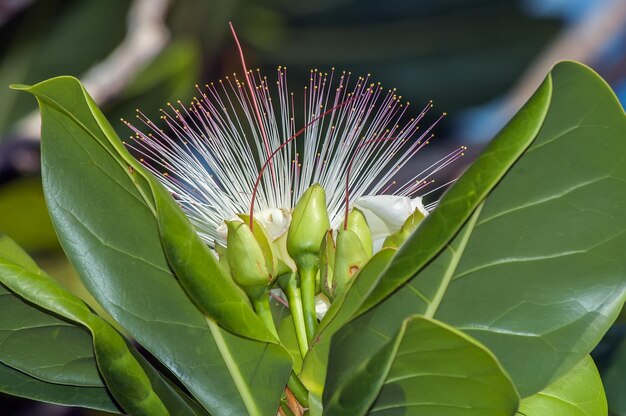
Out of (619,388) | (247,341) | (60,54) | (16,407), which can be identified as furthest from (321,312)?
(60,54)

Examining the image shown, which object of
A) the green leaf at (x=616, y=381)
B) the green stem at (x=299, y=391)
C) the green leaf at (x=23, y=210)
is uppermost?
the green stem at (x=299, y=391)

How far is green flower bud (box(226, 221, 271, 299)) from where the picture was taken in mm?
1153

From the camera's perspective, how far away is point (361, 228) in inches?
48.3

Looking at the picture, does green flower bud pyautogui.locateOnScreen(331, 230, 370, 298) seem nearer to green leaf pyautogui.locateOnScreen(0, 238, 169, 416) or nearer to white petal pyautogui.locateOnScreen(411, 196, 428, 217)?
white petal pyautogui.locateOnScreen(411, 196, 428, 217)

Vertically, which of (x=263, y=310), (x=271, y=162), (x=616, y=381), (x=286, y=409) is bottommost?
(x=616, y=381)

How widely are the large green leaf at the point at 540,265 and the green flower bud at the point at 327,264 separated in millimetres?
192

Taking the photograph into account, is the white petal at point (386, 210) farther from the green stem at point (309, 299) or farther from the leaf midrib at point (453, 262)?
the leaf midrib at point (453, 262)

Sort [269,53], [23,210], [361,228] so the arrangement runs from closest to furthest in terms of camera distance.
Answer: [361,228], [23,210], [269,53]

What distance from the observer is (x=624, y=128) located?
0.99m

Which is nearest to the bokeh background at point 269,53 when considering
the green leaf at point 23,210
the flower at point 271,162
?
the green leaf at point 23,210

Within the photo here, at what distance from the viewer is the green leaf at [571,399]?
3.65 ft

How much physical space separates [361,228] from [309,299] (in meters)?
0.10

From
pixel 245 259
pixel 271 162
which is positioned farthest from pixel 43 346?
pixel 271 162

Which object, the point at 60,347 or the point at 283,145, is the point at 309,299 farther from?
the point at 60,347
